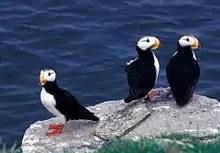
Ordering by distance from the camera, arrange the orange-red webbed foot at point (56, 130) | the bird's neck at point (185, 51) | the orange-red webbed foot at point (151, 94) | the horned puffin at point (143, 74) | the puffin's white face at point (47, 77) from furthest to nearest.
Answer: the bird's neck at point (185, 51) → the orange-red webbed foot at point (151, 94) → the horned puffin at point (143, 74) → the puffin's white face at point (47, 77) → the orange-red webbed foot at point (56, 130)

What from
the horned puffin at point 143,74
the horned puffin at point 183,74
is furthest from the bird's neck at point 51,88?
the horned puffin at point 183,74

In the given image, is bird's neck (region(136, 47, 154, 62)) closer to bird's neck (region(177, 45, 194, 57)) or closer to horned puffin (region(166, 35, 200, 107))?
horned puffin (region(166, 35, 200, 107))

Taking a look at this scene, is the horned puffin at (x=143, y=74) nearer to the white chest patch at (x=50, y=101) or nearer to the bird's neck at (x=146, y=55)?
the bird's neck at (x=146, y=55)

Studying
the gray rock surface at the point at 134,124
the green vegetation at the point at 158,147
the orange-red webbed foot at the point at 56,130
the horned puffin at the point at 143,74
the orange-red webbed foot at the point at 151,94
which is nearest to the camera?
the green vegetation at the point at 158,147

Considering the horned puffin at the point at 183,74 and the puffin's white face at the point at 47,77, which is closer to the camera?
the horned puffin at the point at 183,74

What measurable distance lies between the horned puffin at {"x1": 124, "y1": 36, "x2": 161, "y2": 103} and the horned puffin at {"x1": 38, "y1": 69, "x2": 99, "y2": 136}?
667 millimetres

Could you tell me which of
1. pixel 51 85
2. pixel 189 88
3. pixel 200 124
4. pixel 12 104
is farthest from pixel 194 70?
pixel 12 104

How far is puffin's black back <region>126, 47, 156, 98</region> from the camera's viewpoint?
11.5m

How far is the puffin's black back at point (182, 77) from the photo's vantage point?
36.7 feet

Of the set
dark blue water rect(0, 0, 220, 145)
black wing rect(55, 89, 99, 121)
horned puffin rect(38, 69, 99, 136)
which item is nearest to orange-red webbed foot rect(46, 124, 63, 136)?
horned puffin rect(38, 69, 99, 136)

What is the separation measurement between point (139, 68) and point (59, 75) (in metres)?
5.03

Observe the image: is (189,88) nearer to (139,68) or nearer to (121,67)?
(139,68)

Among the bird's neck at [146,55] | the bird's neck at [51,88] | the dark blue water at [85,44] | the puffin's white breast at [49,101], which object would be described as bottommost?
the dark blue water at [85,44]

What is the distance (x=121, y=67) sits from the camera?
16.8m
